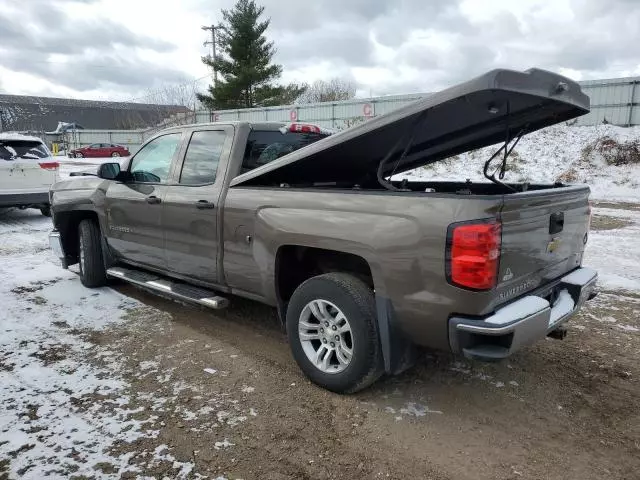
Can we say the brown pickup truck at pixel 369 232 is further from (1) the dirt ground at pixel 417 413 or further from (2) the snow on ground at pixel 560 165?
(2) the snow on ground at pixel 560 165

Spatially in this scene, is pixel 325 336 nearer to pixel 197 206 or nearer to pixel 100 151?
pixel 197 206

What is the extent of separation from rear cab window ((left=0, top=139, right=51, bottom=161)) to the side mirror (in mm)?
6477

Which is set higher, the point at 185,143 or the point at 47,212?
the point at 185,143

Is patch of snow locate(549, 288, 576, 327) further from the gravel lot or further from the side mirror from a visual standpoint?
the side mirror

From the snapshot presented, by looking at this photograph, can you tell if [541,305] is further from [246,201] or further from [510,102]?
[246,201]

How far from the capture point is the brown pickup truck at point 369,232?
2723 mm

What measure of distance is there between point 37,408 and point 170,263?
1.76 m

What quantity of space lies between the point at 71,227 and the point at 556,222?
17.8 ft

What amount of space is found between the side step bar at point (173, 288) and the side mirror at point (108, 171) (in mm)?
1006

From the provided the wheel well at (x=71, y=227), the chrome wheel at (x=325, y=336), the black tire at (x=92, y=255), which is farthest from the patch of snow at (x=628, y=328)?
the wheel well at (x=71, y=227)

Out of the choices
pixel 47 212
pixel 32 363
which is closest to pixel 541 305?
pixel 32 363

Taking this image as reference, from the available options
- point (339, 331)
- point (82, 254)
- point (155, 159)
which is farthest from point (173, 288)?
point (82, 254)

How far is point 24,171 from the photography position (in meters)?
10.1

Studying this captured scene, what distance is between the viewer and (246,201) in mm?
3812
